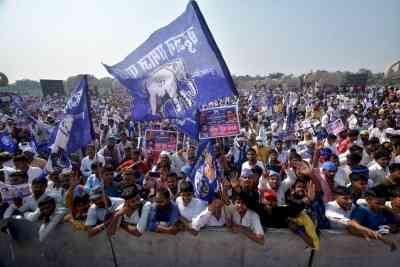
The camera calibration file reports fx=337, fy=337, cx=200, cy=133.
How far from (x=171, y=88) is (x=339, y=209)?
2.57 meters

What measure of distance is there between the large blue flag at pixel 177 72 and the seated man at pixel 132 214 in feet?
3.96

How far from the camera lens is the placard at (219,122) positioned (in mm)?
4332

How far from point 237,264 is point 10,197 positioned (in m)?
3.26

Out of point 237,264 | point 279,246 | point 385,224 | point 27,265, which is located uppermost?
point 385,224

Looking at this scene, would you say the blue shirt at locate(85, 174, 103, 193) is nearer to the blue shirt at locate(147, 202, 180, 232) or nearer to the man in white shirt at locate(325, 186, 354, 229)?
the blue shirt at locate(147, 202, 180, 232)

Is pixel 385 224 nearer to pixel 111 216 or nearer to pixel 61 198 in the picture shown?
pixel 111 216

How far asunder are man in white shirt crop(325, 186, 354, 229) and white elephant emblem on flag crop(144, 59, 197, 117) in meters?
2.13

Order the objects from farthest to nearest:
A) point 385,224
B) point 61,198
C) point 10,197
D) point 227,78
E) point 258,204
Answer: point 61,198, point 10,197, point 227,78, point 258,204, point 385,224

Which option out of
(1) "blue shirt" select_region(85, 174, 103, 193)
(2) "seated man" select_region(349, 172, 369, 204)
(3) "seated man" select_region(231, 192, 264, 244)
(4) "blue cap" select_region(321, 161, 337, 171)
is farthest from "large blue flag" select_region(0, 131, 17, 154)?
(2) "seated man" select_region(349, 172, 369, 204)

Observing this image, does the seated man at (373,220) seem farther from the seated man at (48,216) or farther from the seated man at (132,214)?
the seated man at (48,216)

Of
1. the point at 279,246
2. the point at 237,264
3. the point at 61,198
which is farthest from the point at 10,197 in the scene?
the point at 279,246

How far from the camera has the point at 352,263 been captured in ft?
11.9

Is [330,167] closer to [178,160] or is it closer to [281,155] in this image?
[281,155]

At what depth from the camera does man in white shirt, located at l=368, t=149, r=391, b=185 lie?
18.1 feet
